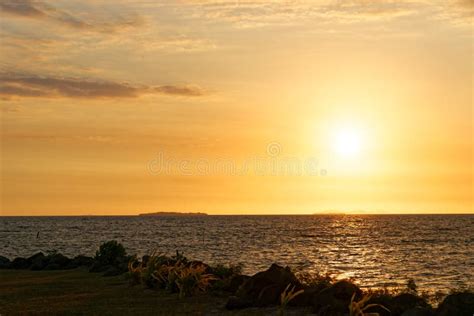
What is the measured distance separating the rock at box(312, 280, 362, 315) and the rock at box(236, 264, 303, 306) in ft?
5.39

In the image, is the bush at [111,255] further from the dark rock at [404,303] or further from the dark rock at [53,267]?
the dark rock at [404,303]

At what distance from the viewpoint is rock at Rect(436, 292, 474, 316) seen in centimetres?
1759

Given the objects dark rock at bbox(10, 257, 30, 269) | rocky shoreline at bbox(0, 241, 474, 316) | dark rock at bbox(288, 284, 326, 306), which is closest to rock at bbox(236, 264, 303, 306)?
rocky shoreline at bbox(0, 241, 474, 316)

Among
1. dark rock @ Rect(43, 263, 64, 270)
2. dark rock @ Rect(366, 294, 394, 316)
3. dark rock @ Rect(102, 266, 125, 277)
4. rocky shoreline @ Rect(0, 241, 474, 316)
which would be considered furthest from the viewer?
dark rock @ Rect(43, 263, 64, 270)

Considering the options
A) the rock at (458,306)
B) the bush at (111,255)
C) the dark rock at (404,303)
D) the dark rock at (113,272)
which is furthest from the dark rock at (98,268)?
the rock at (458,306)

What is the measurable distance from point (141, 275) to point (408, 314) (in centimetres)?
1292

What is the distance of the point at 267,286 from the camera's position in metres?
22.7

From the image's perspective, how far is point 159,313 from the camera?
70.5 feet

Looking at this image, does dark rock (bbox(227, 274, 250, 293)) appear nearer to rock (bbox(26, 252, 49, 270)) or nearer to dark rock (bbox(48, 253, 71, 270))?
dark rock (bbox(48, 253, 71, 270))

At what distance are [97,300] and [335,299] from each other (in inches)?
363

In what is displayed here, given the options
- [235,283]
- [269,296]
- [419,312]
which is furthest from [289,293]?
[235,283]

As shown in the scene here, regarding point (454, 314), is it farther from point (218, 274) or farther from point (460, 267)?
point (460, 267)

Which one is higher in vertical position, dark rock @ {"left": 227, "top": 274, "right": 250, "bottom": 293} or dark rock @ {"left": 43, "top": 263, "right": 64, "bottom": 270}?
dark rock @ {"left": 227, "top": 274, "right": 250, "bottom": 293}

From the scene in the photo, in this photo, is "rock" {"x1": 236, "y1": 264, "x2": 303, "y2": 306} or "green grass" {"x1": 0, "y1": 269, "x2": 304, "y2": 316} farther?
"rock" {"x1": 236, "y1": 264, "x2": 303, "y2": 306}
